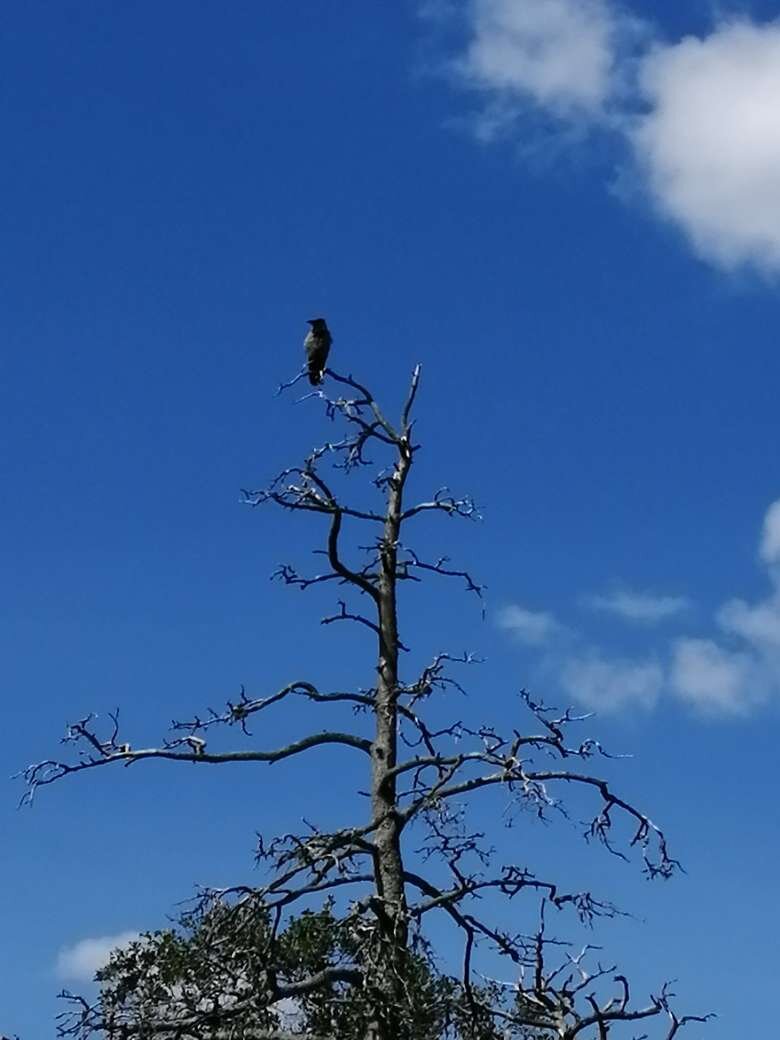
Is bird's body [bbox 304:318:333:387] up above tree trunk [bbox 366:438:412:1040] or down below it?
above

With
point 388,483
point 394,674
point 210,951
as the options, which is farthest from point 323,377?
point 210,951

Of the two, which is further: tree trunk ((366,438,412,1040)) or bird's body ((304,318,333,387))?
bird's body ((304,318,333,387))

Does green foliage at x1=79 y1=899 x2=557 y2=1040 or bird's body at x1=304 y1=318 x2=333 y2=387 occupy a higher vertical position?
bird's body at x1=304 y1=318 x2=333 y2=387

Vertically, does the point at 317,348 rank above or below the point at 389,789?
above

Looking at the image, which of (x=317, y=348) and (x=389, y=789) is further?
(x=317, y=348)

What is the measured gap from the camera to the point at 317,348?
12844mm

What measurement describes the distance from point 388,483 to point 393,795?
244 centimetres

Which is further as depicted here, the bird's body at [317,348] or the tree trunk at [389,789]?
the bird's body at [317,348]

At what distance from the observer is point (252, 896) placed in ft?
36.9

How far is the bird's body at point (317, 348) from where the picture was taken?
41.8 feet

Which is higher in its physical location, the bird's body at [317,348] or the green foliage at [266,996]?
the bird's body at [317,348]

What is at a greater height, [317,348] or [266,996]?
[317,348]

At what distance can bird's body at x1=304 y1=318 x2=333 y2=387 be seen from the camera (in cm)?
1275

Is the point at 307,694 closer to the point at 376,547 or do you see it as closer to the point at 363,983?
the point at 376,547
